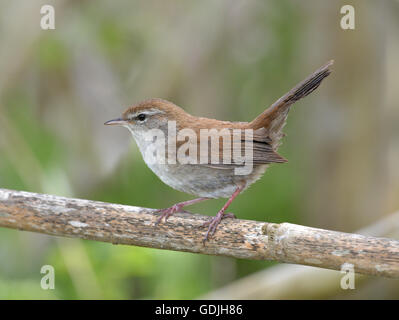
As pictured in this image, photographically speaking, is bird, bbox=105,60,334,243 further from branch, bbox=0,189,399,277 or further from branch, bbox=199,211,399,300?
branch, bbox=199,211,399,300

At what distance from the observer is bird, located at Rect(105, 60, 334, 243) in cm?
412

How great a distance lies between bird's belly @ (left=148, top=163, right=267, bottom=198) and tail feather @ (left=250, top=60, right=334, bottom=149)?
0.32m

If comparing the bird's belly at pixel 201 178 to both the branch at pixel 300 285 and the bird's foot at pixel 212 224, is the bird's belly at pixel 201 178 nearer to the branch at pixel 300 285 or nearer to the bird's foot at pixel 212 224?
the bird's foot at pixel 212 224

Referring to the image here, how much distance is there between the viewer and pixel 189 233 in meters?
3.65

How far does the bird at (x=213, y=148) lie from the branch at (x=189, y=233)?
1.16ft

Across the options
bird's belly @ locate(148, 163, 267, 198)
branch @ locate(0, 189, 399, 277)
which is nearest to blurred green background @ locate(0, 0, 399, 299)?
bird's belly @ locate(148, 163, 267, 198)

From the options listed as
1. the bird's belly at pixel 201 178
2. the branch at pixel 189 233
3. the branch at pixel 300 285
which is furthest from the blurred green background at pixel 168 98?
the branch at pixel 189 233

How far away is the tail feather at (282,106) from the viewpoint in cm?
416

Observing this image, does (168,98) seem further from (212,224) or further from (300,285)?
(212,224)

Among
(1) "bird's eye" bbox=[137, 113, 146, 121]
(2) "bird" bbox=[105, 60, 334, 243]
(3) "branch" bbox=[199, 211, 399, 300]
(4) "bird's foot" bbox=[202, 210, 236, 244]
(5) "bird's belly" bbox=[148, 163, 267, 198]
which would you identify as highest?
(1) "bird's eye" bbox=[137, 113, 146, 121]

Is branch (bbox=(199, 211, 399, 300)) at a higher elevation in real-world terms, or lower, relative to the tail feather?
lower

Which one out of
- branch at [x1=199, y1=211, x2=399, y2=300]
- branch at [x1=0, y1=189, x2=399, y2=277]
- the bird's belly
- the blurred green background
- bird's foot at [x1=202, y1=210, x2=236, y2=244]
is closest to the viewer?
branch at [x1=0, y1=189, x2=399, y2=277]

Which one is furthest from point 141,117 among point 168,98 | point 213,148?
point 168,98
